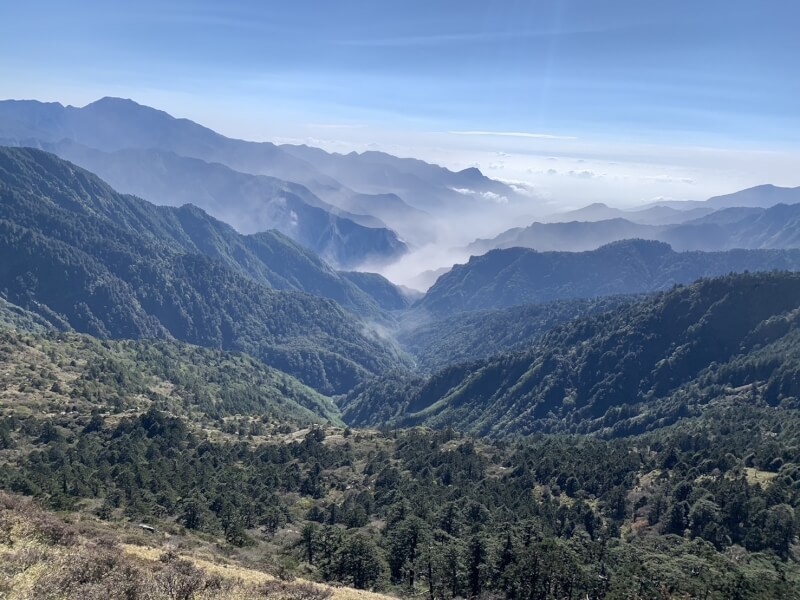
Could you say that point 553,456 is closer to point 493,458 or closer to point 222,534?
point 493,458

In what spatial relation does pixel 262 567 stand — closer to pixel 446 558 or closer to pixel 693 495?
pixel 446 558

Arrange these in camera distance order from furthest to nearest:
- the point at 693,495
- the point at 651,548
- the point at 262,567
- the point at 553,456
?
the point at 553,456
the point at 693,495
the point at 651,548
the point at 262,567

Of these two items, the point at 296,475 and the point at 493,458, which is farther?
the point at 493,458

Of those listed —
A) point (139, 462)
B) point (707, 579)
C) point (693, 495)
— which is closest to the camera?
point (707, 579)

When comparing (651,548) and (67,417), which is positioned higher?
(651,548)

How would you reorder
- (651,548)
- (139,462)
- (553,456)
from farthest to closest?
(553,456) < (139,462) < (651,548)

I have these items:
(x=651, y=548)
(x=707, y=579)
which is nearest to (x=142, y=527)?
(x=707, y=579)

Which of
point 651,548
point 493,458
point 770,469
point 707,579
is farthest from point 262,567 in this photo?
point 770,469

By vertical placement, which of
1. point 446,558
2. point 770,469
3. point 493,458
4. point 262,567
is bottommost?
point 493,458

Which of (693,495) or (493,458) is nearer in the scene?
(693,495)
